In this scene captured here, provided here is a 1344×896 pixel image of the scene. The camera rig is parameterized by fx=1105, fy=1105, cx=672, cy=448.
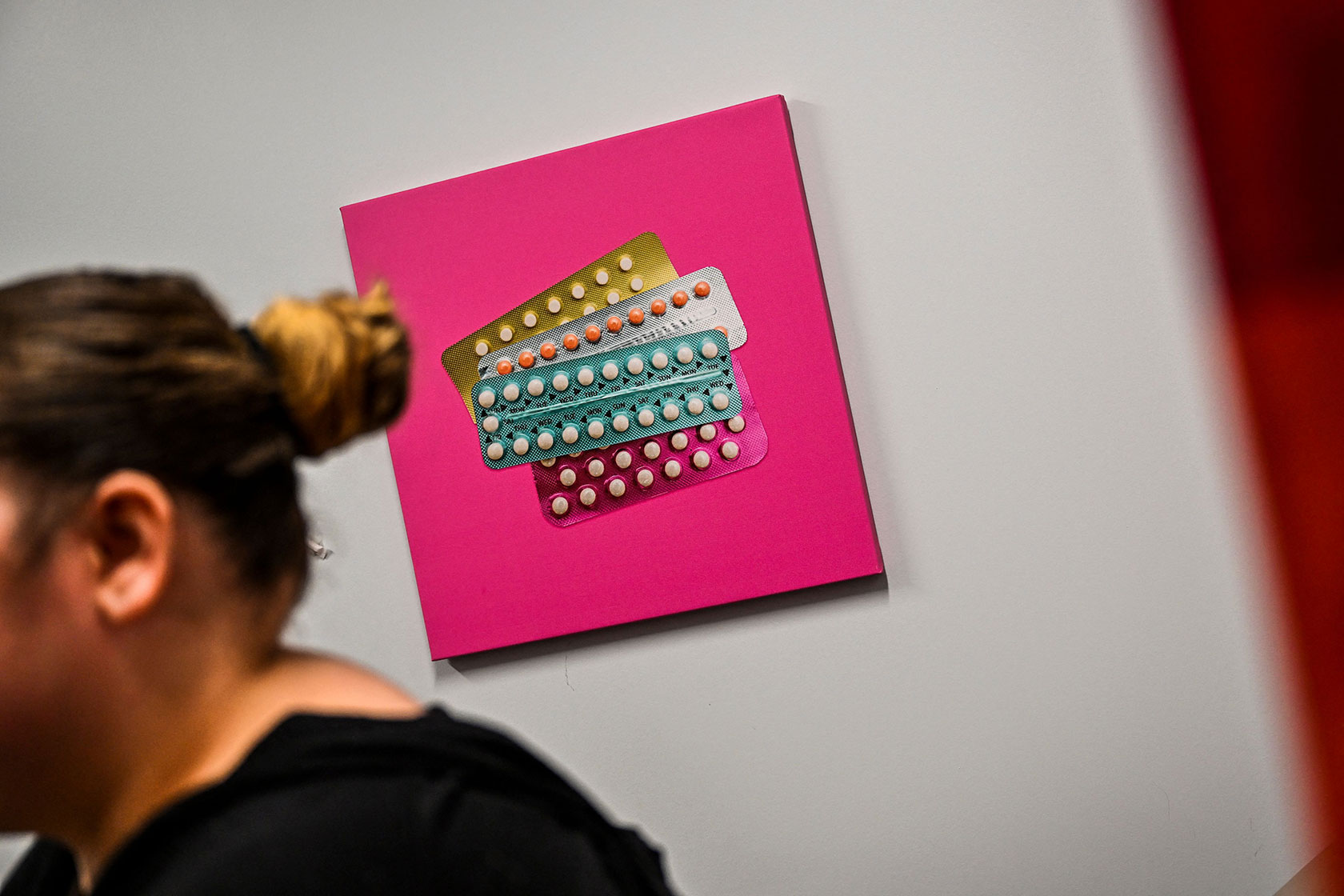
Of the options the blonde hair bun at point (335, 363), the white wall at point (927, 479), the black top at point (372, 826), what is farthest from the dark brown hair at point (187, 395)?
the white wall at point (927, 479)

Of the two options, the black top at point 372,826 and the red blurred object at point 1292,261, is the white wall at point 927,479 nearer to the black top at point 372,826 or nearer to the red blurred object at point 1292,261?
the black top at point 372,826

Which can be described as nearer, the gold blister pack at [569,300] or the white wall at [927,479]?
the white wall at [927,479]

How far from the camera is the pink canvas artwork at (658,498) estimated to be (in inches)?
66.4

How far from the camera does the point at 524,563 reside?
70.2 inches

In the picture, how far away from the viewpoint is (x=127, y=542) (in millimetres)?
682

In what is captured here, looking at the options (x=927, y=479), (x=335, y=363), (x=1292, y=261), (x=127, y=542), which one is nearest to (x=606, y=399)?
(x=927, y=479)

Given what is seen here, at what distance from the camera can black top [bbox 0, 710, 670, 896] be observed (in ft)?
1.95

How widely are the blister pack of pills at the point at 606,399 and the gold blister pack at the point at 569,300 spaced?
5 centimetres

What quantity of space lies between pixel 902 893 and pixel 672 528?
26.5 inches

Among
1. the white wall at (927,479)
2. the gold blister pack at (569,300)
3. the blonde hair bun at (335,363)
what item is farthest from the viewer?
the gold blister pack at (569,300)

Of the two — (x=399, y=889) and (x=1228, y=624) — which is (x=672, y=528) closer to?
(x=1228, y=624)

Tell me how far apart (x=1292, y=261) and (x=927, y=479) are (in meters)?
1.60

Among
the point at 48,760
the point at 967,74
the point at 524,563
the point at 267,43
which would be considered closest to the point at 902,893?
the point at 524,563

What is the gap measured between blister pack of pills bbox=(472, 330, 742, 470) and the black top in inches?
41.9
